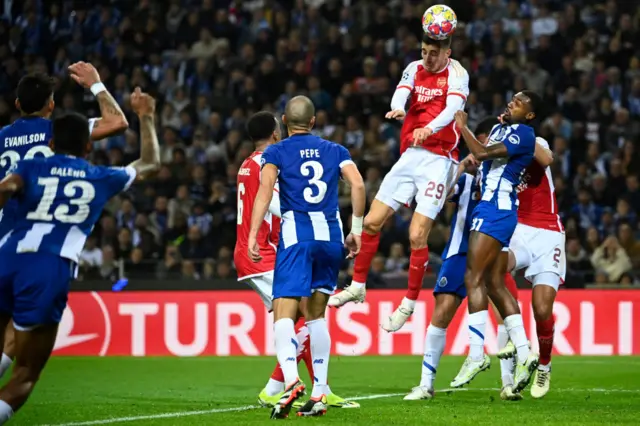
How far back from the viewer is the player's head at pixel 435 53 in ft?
35.6

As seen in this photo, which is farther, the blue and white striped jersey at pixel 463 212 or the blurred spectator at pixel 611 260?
the blurred spectator at pixel 611 260

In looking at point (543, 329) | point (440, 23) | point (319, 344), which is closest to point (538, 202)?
point (543, 329)

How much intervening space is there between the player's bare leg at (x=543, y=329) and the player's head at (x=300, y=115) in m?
3.34

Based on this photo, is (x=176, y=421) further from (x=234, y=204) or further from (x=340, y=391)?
(x=234, y=204)

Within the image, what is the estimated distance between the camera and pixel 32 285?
22.2 feet

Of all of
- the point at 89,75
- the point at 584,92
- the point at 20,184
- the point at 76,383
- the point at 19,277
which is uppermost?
the point at 584,92

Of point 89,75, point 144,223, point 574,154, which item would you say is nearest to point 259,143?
point 89,75

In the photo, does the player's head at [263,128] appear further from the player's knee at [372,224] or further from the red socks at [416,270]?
the red socks at [416,270]

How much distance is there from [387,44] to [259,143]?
12.4 m

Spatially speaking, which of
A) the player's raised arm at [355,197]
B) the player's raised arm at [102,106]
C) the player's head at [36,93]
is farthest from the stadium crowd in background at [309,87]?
the player's raised arm at [102,106]

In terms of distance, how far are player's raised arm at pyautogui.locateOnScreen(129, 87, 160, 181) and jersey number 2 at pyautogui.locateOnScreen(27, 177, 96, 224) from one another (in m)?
0.41

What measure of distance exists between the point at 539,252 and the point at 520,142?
4.37 ft

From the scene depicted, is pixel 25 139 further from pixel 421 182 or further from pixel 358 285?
pixel 421 182

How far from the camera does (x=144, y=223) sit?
19.3 m
